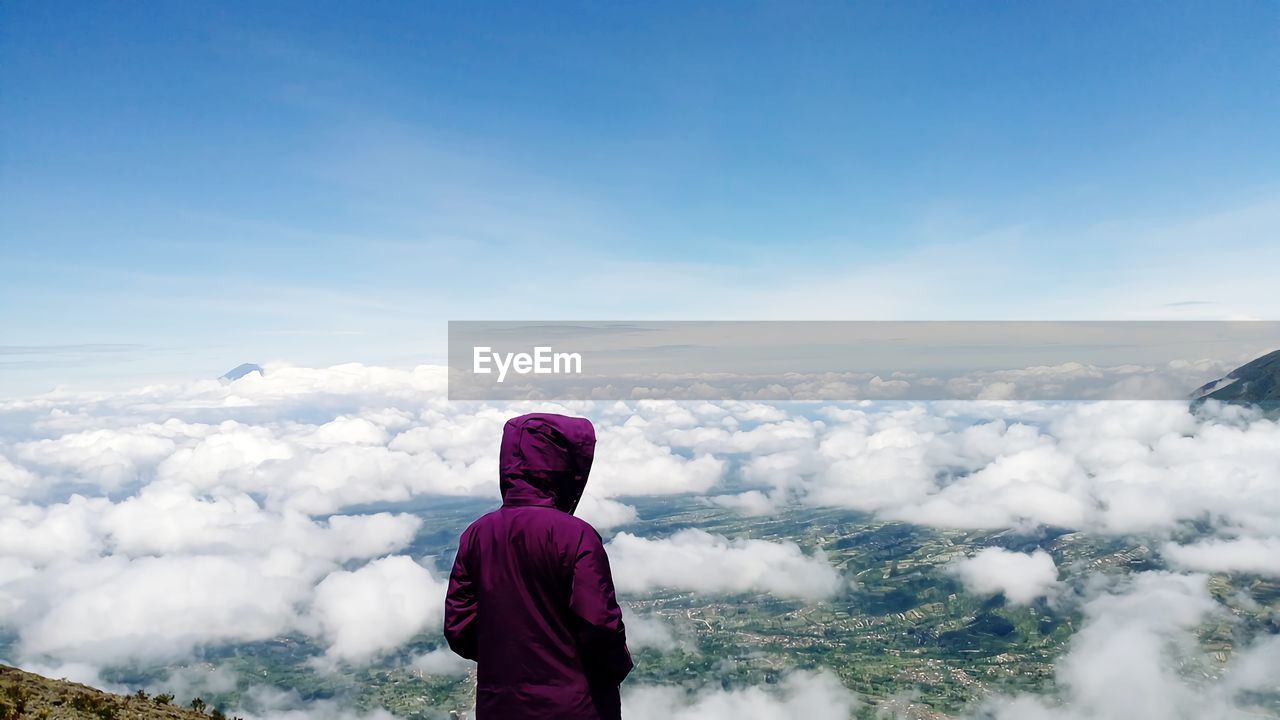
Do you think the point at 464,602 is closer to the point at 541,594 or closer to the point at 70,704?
the point at 541,594

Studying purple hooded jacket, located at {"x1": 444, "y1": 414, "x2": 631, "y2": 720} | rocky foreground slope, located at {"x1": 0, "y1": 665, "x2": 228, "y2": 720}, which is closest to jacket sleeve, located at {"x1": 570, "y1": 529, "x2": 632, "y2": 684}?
purple hooded jacket, located at {"x1": 444, "y1": 414, "x2": 631, "y2": 720}

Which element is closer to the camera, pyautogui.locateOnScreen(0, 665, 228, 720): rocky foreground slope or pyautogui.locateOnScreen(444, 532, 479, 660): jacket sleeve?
pyautogui.locateOnScreen(444, 532, 479, 660): jacket sleeve

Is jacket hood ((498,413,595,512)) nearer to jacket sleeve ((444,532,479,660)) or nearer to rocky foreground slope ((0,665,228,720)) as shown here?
jacket sleeve ((444,532,479,660))

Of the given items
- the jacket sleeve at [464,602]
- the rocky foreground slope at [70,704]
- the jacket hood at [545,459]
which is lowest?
the rocky foreground slope at [70,704]

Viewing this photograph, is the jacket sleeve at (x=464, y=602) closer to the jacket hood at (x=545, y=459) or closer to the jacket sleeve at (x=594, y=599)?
the jacket hood at (x=545, y=459)

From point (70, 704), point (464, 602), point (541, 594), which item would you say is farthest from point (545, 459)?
point (70, 704)

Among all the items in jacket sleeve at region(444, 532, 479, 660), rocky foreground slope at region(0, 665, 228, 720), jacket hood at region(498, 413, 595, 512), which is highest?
jacket hood at region(498, 413, 595, 512)

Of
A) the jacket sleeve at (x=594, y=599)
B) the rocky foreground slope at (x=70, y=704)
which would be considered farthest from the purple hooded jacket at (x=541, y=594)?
the rocky foreground slope at (x=70, y=704)
